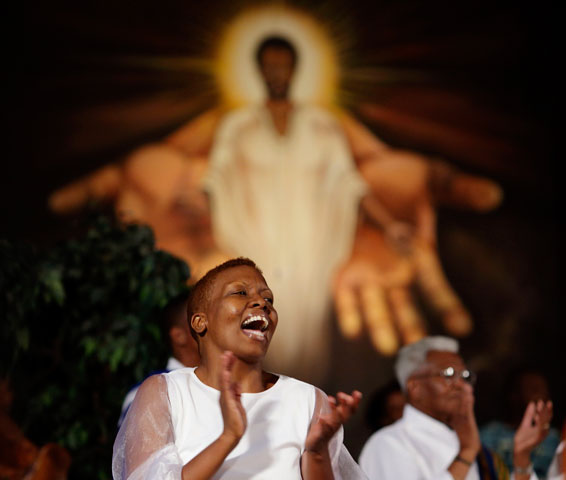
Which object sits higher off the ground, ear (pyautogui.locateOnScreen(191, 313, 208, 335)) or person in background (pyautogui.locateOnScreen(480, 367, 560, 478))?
ear (pyautogui.locateOnScreen(191, 313, 208, 335))

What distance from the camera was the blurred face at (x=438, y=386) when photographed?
3.95m

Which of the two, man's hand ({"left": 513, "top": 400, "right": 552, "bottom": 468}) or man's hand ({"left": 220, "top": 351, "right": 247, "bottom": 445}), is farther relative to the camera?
man's hand ({"left": 513, "top": 400, "right": 552, "bottom": 468})

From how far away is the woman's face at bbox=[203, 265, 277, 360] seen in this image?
2580mm

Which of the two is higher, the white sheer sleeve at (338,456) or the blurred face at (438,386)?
the white sheer sleeve at (338,456)

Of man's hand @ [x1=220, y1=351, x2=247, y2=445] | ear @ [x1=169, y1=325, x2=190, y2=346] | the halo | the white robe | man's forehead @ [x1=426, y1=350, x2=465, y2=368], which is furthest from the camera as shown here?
the halo

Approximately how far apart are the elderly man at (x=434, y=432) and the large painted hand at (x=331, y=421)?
4.44 feet

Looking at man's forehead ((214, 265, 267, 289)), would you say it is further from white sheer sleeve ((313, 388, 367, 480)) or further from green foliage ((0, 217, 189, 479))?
green foliage ((0, 217, 189, 479))

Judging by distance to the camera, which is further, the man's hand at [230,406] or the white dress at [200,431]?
the white dress at [200,431]

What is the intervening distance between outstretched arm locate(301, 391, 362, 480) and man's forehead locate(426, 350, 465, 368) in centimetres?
159

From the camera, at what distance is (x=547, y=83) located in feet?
28.7

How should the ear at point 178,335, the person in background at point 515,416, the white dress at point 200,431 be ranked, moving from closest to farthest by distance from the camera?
the white dress at point 200,431
the ear at point 178,335
the person in background at point 515,416

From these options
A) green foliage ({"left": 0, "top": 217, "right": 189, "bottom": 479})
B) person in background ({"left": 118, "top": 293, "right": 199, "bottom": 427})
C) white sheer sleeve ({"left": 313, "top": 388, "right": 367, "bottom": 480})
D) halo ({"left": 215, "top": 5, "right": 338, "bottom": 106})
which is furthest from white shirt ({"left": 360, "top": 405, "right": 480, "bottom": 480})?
halo ({"left": 215, "top": 5, "right": 338, "bottom": 106})

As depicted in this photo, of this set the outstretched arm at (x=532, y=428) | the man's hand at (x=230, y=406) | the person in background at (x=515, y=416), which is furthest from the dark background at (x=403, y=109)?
the man's hand at (x=230, y=406)

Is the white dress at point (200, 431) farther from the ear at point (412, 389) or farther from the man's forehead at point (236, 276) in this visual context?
the ear at point (412, 389)
